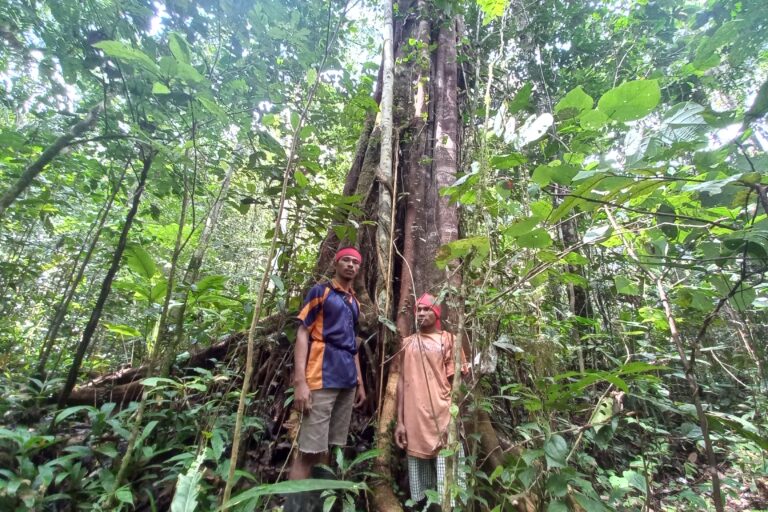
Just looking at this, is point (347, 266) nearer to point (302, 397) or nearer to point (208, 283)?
point (302, 397)

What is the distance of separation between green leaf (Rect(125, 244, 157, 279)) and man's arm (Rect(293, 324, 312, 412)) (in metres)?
1.75

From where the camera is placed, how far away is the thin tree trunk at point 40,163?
2072 millimetres

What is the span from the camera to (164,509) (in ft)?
6.87

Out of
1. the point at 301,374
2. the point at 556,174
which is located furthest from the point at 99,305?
the point at 556,174

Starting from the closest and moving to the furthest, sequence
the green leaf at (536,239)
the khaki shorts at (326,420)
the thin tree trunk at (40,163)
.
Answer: the green leaf at (536,239), the thin tree trunk at (40,163), the khaki shorts at (326,420)

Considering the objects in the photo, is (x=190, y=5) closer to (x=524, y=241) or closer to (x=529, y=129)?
(x=529, y=129)

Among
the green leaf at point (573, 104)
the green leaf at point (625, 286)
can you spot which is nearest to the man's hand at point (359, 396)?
the green leaf at point (625, 286)

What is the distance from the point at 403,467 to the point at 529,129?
219 cm

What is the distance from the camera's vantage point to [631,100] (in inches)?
33.6

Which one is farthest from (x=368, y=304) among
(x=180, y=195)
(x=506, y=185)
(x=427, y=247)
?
(x=506, y=185)

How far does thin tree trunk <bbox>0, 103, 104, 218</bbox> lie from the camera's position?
2.07 metres

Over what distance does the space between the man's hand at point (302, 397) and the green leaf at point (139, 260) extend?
1944 millimetres

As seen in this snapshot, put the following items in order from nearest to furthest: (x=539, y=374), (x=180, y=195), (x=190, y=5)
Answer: (x=539, y=374), (x=190, y=5), (x=180, y=195)

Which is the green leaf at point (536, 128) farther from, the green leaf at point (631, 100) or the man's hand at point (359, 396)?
the man's hand at point (359, 396)
